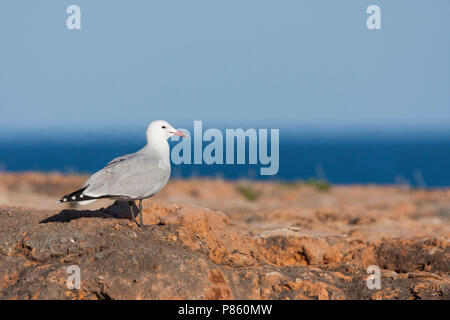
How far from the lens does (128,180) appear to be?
6.88 metres

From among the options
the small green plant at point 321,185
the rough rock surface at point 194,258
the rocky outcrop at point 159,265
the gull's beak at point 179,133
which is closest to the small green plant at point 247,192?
the small green plant at point 321,185

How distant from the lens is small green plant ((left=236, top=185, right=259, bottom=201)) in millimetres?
20263

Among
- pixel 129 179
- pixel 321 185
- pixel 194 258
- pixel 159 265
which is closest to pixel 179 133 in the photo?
pixel 129 179

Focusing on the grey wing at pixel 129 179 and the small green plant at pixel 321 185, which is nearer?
Answer: the grey wing at pixel 129 179

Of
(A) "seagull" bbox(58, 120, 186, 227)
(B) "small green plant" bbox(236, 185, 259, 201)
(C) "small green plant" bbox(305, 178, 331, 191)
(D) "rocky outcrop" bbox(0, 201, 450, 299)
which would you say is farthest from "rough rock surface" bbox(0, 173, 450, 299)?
(C) "small green plant" bbox(305, 178, 331, 191)

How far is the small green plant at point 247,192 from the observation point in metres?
20.3

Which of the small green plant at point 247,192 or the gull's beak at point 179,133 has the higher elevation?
the gull's beak at point 179,133

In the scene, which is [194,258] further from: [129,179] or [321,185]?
[321,185]

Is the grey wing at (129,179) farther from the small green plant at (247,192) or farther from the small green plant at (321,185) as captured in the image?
the small green plant at (321,185)

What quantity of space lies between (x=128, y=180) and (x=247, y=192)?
14.0 meters

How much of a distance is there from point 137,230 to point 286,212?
5.04 m
